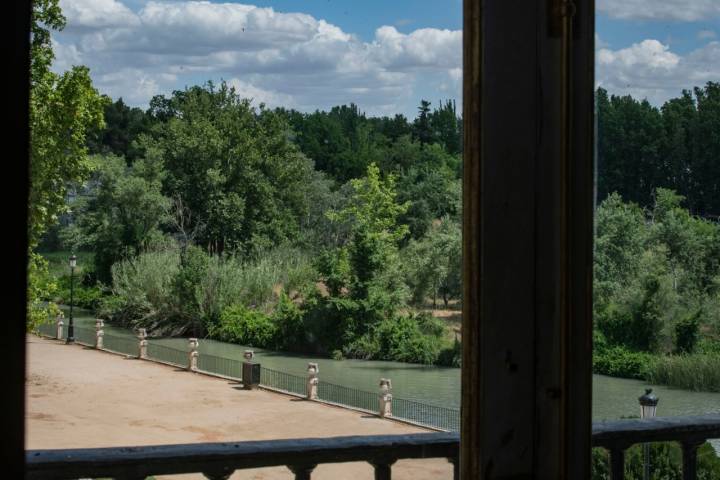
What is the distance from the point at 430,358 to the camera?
6.70m

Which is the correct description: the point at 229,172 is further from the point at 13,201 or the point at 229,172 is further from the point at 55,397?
the point at 13,201

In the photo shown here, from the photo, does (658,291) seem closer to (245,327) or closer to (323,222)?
(323,222)

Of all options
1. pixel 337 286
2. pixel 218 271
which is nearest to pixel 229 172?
pixel 218 271

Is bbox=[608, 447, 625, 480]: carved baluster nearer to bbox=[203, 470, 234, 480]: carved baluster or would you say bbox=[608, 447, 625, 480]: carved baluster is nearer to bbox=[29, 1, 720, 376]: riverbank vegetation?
bbox=[29, 1, 720, 376]: riverbank vegetation

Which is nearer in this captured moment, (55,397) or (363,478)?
(363,478)

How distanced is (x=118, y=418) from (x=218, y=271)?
224 cm

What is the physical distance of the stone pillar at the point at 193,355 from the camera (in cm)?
960

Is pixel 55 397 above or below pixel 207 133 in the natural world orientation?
below

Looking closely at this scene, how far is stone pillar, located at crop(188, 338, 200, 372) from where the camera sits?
9.60 m

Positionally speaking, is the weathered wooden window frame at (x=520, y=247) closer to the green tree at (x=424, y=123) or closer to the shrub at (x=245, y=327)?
the green tree at (x=424, y=123)

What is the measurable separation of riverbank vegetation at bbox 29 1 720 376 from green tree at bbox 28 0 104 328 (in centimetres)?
2

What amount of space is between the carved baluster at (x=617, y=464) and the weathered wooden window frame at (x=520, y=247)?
262 mm

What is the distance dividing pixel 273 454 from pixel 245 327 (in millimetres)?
10087

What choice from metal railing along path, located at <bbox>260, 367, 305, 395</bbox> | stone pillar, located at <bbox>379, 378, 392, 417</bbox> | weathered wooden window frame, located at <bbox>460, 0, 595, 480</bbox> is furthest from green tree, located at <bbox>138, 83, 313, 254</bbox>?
weathered wooden window frame, located at <bbox>460, 0, 595, 480</bbox>
